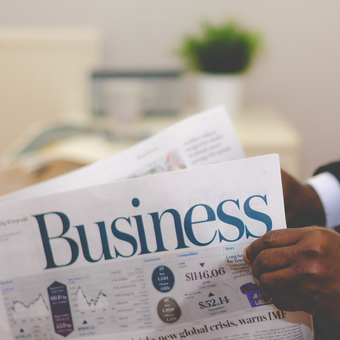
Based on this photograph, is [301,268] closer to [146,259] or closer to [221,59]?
[146,259]

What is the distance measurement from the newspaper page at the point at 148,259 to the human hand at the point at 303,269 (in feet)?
0.10

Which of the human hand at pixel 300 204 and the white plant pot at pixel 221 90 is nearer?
the human hand at pixel 300 204

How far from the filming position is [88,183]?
1.52 feet

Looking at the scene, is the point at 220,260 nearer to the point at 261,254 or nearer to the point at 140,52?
the point at 261,254

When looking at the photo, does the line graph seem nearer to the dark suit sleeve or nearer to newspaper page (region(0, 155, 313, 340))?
newspaper page (region(0, 155, 313, 340))

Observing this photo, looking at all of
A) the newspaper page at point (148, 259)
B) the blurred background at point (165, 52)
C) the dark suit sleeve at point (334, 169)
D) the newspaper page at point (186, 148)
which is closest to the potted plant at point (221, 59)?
the blurred background at point (165, 52)

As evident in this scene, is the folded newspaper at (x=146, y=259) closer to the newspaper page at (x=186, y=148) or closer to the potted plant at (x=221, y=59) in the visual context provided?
the newspaper page at (x=186, y=148)

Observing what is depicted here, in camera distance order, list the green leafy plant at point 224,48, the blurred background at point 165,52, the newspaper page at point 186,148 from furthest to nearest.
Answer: the blurred background at point 165,52, the green leafy plant at point 224,48, the newspaper page at point 186,148

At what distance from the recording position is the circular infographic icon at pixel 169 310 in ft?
1.27

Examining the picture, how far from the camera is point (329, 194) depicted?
0.61 metres

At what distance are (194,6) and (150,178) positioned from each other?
1.23 m

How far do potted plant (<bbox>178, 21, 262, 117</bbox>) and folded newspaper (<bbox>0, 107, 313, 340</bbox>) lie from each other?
0.91 meters

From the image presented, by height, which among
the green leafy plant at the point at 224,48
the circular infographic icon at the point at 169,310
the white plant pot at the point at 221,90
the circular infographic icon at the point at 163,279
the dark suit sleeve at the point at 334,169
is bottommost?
the circular infographic icon at the point at 169,310

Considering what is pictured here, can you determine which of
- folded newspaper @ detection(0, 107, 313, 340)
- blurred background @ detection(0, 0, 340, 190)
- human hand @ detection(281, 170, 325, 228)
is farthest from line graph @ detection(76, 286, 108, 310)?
blurred background @ detection(0, 0, 340, 190)
